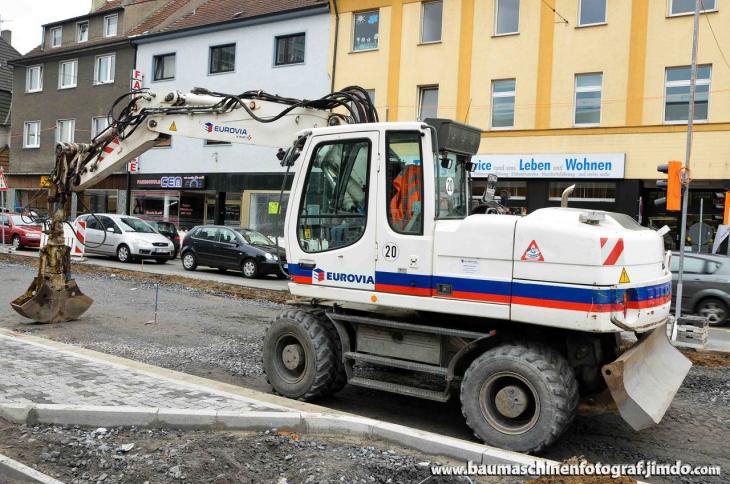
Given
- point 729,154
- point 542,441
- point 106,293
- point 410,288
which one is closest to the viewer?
point 542,441

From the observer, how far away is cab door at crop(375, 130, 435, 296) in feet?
18.6

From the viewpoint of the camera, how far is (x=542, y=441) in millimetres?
5008

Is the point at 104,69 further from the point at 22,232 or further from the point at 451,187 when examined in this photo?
the point at 451,187

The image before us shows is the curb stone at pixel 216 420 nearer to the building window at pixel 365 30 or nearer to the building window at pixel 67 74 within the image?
the building window at pixel 365 30

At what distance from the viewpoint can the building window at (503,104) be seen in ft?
73.7

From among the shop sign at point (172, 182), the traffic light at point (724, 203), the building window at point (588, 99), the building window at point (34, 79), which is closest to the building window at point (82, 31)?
the building window at point (34, 79)

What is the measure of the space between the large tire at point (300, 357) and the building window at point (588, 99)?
1722cm

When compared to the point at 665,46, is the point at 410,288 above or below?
below

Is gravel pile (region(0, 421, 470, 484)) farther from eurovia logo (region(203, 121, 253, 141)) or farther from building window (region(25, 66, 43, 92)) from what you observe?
building window (region(25, 66, 43, 92))

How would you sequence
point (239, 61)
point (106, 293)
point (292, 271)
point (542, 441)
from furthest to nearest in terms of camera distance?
point (239, 61) → point (106, 293) → point (292, 271) → point (542, 441)

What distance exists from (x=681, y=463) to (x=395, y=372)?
316 centimetres

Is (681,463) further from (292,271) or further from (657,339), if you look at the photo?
(292,271)

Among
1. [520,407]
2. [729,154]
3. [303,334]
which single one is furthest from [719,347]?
[729,154]

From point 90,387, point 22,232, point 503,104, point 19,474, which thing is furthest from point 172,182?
point 19,474
